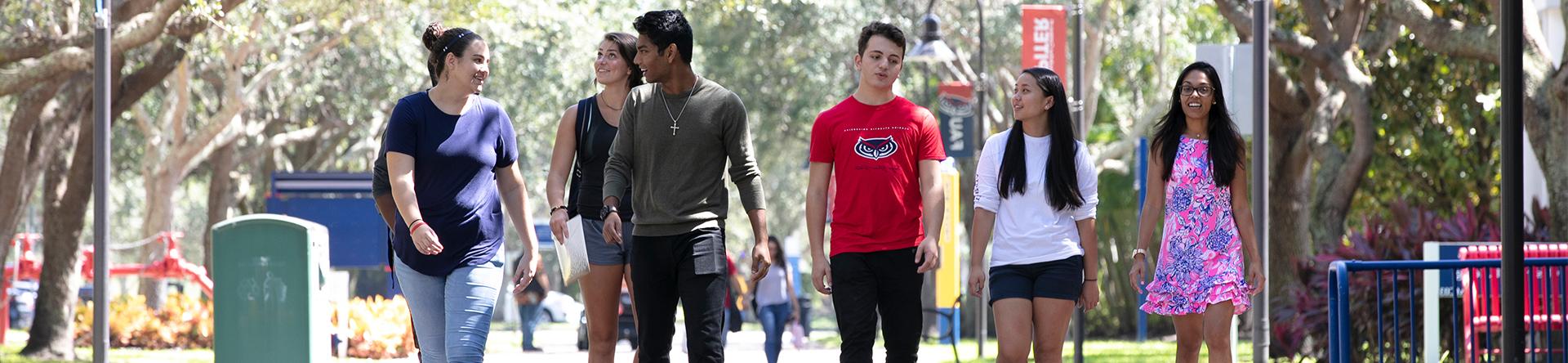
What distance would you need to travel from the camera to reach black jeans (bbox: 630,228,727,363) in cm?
646

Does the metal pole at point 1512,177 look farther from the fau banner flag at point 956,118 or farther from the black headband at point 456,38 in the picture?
the fau banner flag at point 956,118

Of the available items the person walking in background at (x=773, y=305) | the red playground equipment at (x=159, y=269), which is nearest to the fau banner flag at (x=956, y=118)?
the person walking in background at (x=773, y=305)

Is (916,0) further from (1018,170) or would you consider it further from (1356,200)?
(1018,170)

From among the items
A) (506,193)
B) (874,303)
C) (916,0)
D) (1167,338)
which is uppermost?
(916,0)

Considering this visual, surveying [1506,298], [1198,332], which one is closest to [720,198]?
[1198,332]

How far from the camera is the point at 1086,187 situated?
6969mm

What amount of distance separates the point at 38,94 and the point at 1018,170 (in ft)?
45.2

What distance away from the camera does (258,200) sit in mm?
38625

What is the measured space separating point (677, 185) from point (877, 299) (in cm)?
85

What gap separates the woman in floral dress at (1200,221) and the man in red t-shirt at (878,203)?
108cm

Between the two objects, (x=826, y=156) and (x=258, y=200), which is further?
(x=258, y=200)

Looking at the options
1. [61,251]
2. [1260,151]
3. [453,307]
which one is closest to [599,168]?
[453,307]

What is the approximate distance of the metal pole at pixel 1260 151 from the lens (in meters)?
11.2

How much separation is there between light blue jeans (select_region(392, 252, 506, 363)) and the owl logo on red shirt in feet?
4.52
